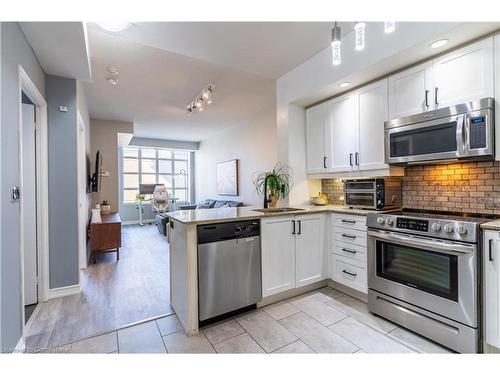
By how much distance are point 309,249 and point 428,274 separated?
1.08 m

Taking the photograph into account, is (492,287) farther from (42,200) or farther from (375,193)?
(42,200)

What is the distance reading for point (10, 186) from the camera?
1.66m

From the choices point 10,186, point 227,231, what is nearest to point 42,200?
point 10,186

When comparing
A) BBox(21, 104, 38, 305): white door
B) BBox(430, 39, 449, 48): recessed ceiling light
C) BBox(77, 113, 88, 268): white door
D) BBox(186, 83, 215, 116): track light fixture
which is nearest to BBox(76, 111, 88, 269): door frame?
BBox(77, 113, 88, 268): white door

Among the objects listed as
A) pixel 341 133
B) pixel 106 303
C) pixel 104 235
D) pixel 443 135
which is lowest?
pixel 106 303

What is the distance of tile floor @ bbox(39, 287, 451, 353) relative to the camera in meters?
1.81

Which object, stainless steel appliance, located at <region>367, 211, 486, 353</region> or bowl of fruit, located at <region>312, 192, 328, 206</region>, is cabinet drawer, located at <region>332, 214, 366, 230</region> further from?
bowl of fruit, located at <region>312, 192, 328, 206</region>

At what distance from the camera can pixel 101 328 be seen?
6.86ft

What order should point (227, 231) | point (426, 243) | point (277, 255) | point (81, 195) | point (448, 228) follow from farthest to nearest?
point (81, 195)
point (277, 255)
point (227, 231)
point (426, 243)
point (448, 228)

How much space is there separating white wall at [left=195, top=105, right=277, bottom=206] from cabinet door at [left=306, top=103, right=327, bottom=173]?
1435 millimetres

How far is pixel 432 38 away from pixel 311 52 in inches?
46.7

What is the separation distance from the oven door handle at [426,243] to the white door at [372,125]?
0.73 metres

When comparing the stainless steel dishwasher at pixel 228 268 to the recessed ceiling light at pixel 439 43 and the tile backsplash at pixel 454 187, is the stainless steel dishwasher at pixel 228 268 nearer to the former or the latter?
the tile backsplash at pixel 454 187

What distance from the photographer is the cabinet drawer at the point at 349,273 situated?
2.46m
